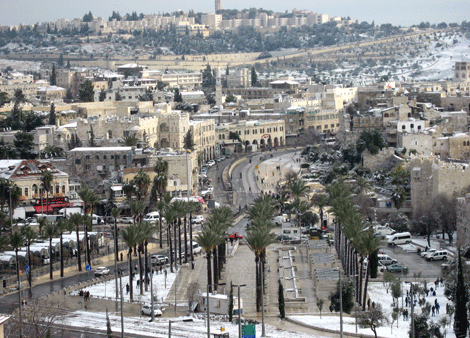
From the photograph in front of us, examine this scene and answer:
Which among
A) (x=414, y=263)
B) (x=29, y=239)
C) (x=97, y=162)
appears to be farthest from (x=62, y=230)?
(x=97, y=162)

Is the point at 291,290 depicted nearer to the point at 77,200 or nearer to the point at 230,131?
the point at 77,200

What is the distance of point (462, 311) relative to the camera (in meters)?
29.8

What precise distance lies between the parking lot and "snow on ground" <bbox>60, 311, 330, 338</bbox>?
9.96 meters

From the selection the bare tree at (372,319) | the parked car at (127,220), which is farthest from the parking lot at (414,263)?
the parked car at (127,220)

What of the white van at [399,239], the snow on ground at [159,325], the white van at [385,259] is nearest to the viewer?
the snow on ground at [159,325]

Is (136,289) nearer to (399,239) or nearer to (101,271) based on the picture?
(101,271)

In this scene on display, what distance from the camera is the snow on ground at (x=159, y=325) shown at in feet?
101

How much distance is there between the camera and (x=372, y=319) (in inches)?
1184

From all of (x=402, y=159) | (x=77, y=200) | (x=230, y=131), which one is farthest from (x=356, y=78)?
(x=77, y=200)

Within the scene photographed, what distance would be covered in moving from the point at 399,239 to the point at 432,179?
5.56 meters

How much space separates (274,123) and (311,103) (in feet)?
33.0

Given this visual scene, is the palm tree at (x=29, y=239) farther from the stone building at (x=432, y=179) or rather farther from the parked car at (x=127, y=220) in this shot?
the stone building at (x=432, y=179)

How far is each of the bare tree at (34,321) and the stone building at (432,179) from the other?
2467cm

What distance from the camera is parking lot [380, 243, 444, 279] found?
3997 cm
